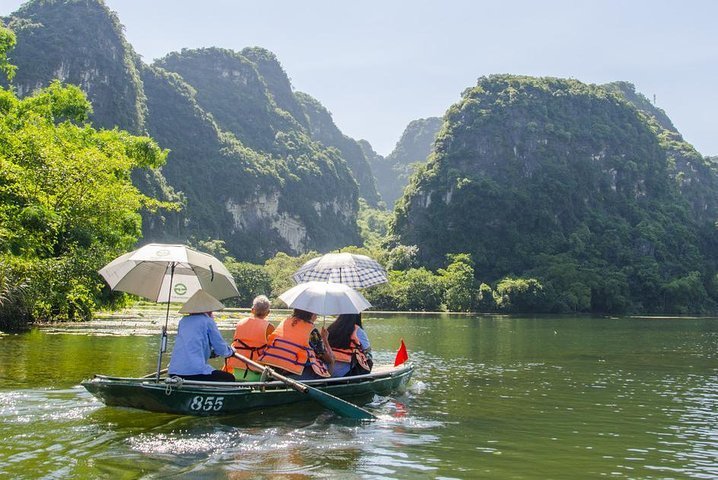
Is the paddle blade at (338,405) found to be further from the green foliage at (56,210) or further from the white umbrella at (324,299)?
the green foliage at (56,210)

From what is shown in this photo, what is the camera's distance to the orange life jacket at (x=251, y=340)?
10805 millimetres

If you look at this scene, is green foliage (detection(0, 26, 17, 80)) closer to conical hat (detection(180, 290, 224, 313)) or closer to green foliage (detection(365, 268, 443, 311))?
conical hat (detection(180, 290, 224, 313))

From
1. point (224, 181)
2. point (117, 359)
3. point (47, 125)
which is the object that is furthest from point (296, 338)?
point (224, 181)

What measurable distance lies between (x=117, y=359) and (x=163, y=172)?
119660 millimetres

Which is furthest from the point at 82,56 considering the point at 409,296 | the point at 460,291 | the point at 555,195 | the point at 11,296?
the point at 11,296

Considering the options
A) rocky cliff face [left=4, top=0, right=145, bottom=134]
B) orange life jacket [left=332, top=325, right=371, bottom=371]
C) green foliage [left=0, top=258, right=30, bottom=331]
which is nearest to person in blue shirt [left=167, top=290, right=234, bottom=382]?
orange life jacket [left=332, top=325, right=371, bottom=371]

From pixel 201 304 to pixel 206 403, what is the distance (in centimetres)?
145

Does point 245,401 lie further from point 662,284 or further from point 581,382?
point 662,284

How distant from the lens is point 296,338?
10.6 meters

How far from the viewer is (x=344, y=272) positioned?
13.3 meters

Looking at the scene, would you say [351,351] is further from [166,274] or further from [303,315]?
[166,274]

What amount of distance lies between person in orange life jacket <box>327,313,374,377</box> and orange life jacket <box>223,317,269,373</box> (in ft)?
4.82

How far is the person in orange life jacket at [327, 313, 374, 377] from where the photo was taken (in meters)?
11.8

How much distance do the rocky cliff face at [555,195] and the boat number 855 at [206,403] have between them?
7965cm
